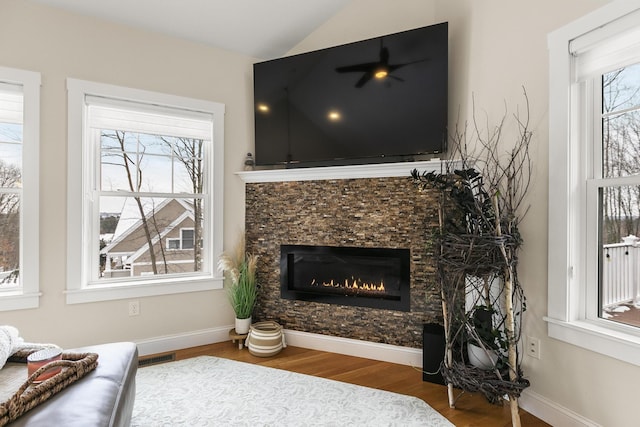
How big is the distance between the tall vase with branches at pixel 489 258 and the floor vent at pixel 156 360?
7.05 feet

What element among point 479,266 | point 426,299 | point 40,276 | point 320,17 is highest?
point 320,17

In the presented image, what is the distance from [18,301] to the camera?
2.58 metres

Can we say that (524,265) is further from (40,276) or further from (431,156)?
(40,276)

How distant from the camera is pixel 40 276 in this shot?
2.67m

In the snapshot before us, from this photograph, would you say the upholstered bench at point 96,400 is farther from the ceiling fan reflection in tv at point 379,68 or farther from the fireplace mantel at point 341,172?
the ceiling fan reflection in tv at point 379,68

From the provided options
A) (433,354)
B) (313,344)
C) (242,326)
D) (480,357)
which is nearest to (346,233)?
(313,344)

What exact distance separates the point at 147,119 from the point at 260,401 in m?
2.42

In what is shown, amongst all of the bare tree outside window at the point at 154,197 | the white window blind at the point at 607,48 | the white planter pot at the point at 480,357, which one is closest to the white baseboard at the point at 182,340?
the bare tree outside window at the point at 154,197

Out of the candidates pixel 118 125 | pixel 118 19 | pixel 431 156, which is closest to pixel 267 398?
pixel 431 156

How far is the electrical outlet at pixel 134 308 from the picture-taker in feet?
9.85

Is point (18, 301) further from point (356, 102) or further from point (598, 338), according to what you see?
point (598, 338)

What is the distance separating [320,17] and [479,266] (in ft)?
8.51

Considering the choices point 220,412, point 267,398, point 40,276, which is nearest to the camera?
point 220,412

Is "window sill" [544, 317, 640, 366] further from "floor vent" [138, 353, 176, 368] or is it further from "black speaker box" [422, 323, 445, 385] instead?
"floor vent" [138, 353, 176, 368]
